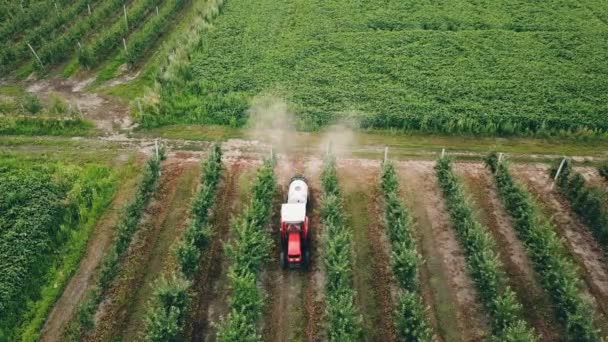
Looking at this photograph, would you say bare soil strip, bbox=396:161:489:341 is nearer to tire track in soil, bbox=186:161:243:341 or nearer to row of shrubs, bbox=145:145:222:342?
tire track in soil, bbox=186:161:243:341

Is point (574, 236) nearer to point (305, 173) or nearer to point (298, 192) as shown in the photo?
point (298, 192)

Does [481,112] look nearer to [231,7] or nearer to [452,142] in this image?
[452,142]

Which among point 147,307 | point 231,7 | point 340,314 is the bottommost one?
point 147,307

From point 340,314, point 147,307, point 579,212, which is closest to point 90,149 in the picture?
point 147,307

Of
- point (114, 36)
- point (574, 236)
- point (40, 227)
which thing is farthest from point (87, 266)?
point (114, 36)

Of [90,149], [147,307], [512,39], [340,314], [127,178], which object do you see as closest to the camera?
[340,314]

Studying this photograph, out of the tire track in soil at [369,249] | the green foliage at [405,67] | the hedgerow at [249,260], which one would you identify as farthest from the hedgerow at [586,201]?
the hedgerow at [249,260]

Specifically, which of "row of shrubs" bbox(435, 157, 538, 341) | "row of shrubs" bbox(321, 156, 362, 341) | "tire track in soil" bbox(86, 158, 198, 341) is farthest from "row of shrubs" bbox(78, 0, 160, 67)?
"row of shrubs" bbox(435, 157, 538, 341)
